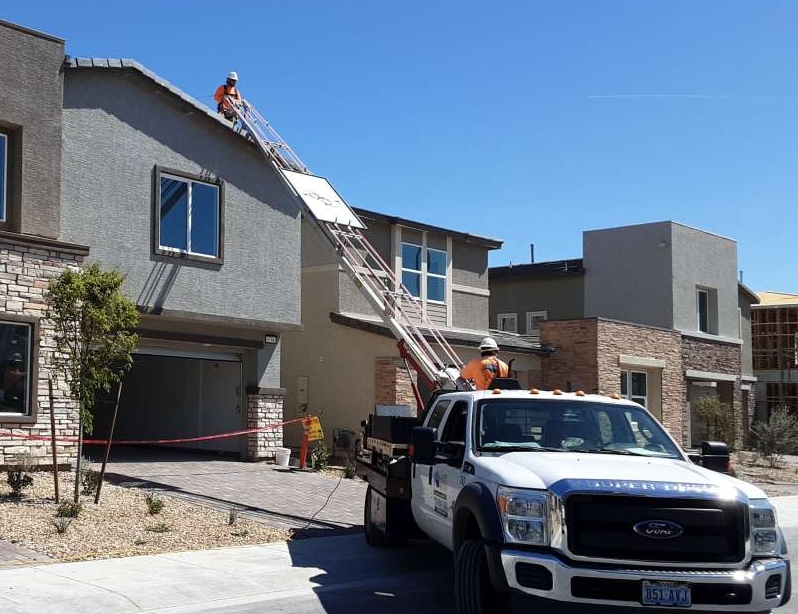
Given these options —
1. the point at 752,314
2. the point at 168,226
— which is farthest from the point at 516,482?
the point at 752,314

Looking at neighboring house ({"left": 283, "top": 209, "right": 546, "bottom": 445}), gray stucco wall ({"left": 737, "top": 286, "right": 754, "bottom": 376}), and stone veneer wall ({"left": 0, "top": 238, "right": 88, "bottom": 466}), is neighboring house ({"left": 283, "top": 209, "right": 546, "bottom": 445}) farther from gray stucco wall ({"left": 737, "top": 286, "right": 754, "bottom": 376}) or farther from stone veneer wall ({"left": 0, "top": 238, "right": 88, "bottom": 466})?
gray stucco wall ({"left": 737, "top": 286, "right": 754, "bottom": 376})

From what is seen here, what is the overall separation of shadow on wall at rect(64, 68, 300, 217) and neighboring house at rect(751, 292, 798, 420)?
2643 cm

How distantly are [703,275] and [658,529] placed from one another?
27.2 metres

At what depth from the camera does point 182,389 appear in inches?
918

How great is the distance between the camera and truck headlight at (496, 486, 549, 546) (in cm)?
711

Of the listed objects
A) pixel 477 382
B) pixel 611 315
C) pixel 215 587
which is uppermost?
pixel 611 315

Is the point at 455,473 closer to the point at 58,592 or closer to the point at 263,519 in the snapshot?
the point at 58,592

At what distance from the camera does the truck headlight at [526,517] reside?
7113mm

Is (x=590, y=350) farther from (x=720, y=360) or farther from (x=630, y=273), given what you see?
(x=720, y=360)

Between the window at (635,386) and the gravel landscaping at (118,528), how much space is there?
56.7ft

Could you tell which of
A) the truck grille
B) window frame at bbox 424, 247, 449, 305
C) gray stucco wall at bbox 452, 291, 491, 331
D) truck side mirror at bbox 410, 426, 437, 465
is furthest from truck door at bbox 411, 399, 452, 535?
gray stucco wall at bbox 452, 291, 491, 331

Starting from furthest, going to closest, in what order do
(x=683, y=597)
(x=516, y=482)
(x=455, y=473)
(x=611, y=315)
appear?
(x=611, y=315) → (x=455, y=473) → (x=516, y=482) → (x=683, y=597)

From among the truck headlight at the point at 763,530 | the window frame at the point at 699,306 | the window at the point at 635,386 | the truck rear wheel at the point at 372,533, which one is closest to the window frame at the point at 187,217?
the truck rear wheel at the point at 372,533

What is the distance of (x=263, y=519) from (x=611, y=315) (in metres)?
21.2
